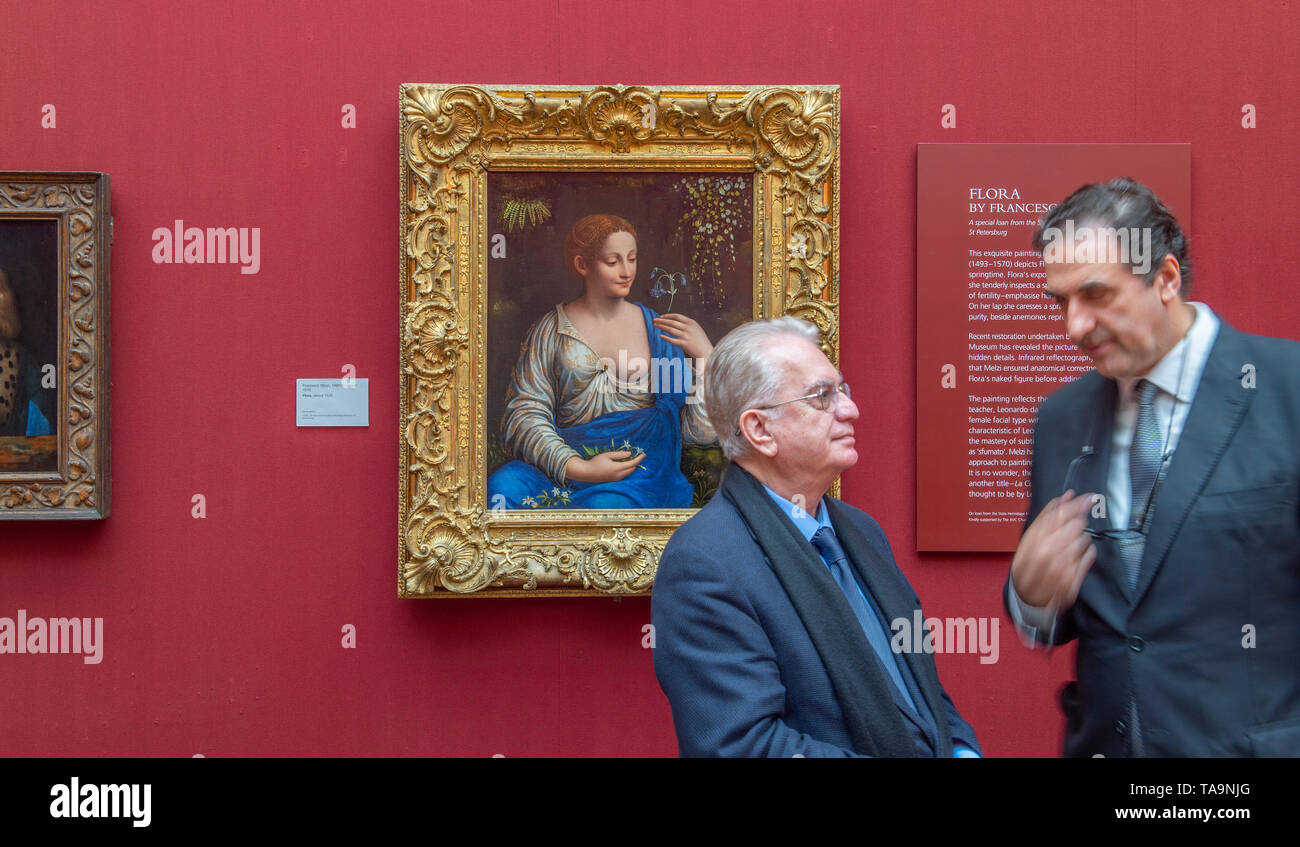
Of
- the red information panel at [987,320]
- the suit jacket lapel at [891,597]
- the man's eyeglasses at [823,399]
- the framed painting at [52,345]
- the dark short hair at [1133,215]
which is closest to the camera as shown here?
the dark short hair at [1133,215]

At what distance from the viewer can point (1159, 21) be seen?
3.94 m

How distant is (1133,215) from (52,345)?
410 centimetres

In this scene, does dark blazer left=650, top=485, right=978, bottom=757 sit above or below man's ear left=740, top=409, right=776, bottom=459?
below

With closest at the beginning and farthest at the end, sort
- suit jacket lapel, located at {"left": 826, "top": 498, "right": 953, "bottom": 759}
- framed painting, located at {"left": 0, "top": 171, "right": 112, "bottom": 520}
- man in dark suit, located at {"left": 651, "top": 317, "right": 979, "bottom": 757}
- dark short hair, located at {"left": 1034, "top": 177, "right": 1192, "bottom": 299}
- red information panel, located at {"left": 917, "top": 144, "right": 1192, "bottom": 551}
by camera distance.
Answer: dark short hair, located at {"left": 1034, "top": 177, "right": 1192, "bottom": 299}
man in dark suit, located at {"left": 651, "top": 317, "right": 979, "bottom": 757}
suit jacket lapel, located at {"left": 826, "top": 498, "right": 953, "bottom": 759}
framed painting, located at {"left": 0, "top": 171, "right": 112, "bottom": 520}
red information panel, located at {"left": 917, "top": 144, "right": 1192, "bottom": 551}

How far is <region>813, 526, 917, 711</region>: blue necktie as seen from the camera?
7.43 ft

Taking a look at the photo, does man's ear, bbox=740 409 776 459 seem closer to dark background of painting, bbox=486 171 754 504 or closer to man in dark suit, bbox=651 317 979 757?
man in dark suit, bbox=651 317 979 757

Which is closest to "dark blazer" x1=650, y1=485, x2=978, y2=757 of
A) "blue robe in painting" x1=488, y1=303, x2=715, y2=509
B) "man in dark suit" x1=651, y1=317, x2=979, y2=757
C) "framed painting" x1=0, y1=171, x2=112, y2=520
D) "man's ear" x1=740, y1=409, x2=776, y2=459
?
"man in dark suit" x1=651, y1=317, x2=979, y2=757

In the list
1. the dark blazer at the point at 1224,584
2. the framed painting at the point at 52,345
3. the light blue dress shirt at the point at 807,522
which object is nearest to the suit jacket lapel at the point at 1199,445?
the dark blazer at the point at 1224,584

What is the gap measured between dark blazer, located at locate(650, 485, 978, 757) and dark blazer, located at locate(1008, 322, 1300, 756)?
0.56 metres

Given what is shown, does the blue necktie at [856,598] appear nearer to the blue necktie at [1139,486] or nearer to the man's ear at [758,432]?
the man's ear at [758,432]

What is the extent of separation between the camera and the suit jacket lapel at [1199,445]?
5.85ft

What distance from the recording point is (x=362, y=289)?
12.8 ft

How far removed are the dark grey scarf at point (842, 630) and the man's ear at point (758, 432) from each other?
9cm

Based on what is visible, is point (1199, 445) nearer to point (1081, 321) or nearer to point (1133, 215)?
point (1081, 321)
